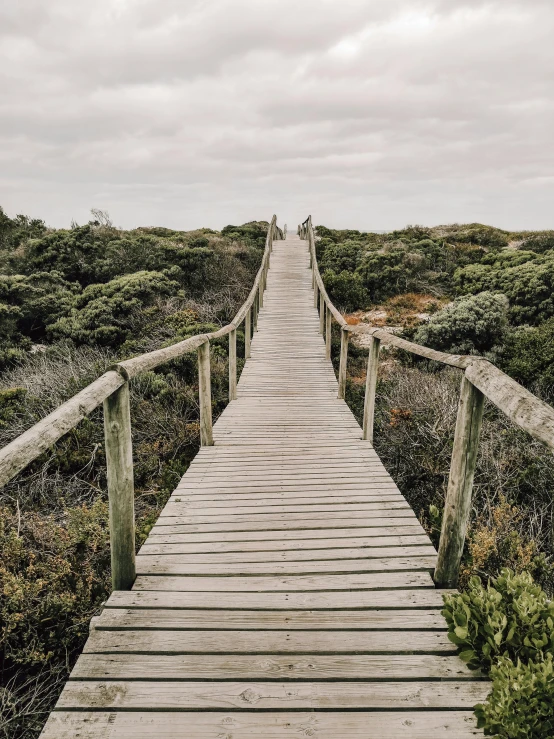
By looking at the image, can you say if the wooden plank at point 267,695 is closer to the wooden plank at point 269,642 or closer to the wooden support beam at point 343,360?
the wooden plank at point 269,642

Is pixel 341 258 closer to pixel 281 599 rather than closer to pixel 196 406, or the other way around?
pixel 196 406

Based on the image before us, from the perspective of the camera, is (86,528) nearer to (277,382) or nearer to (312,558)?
(312,558)

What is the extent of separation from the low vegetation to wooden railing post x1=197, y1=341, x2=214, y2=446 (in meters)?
0.87

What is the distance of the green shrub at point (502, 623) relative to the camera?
1664 millimetres

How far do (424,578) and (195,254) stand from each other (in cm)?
1424

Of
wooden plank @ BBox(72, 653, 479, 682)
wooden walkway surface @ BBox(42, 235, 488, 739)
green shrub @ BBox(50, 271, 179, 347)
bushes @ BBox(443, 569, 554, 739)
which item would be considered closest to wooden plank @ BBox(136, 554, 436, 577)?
wooden walkway surface @ BBox(42, 235, 488, 739)

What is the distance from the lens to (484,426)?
614cm

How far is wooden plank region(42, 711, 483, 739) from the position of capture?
4.98ft

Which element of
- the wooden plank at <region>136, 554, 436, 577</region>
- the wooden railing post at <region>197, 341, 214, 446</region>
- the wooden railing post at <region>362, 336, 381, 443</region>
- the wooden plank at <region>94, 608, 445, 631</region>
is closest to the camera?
the wooden plank at <region>94, 608, 445, 631</region>

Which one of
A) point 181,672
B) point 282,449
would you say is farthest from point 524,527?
point 181,672

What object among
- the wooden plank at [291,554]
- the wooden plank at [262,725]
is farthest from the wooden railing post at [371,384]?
the wooden plank at [262,725]

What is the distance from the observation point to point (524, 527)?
449cm

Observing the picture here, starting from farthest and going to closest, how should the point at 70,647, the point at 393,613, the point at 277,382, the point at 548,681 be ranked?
1. the point at 277,382
2. the point at 70,647
3. the point at 393,613
4. the point at 548,681

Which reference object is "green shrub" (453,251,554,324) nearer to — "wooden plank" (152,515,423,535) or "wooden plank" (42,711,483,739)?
"wooden plank" (152,515,423,535)
